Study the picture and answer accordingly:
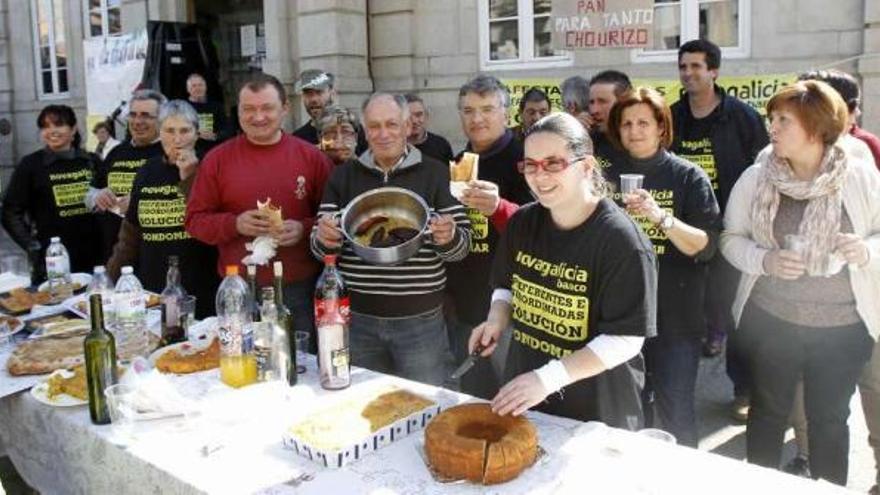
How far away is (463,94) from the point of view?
13.0ft

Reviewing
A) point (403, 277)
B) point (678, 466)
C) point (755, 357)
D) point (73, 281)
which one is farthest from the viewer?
point (73, 281)

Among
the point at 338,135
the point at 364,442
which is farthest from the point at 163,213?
the point at 364,442

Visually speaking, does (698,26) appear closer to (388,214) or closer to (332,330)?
(388,214)

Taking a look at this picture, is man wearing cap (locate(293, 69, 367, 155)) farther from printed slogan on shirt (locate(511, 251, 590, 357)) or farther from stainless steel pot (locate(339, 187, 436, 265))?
printed slogan on shirt (locate(511, 251, 590, 357))

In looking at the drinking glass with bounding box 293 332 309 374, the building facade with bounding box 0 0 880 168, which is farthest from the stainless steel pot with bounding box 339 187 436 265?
the building facade with bounding box 0 0 880 168

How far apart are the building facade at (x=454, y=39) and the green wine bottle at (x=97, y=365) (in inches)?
244

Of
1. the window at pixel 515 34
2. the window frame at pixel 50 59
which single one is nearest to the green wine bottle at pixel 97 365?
the window at pixel 515 34

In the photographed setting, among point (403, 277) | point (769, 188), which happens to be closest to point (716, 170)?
point (769, 188)

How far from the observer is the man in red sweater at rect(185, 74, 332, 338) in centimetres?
380

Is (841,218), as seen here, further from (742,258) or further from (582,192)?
(582,192)

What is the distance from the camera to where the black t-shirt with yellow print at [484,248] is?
3896mm

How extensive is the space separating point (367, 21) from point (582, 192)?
7.41 meters

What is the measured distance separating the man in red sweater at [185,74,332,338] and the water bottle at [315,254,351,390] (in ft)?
3.30

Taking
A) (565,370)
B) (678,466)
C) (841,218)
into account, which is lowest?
(678,466)
